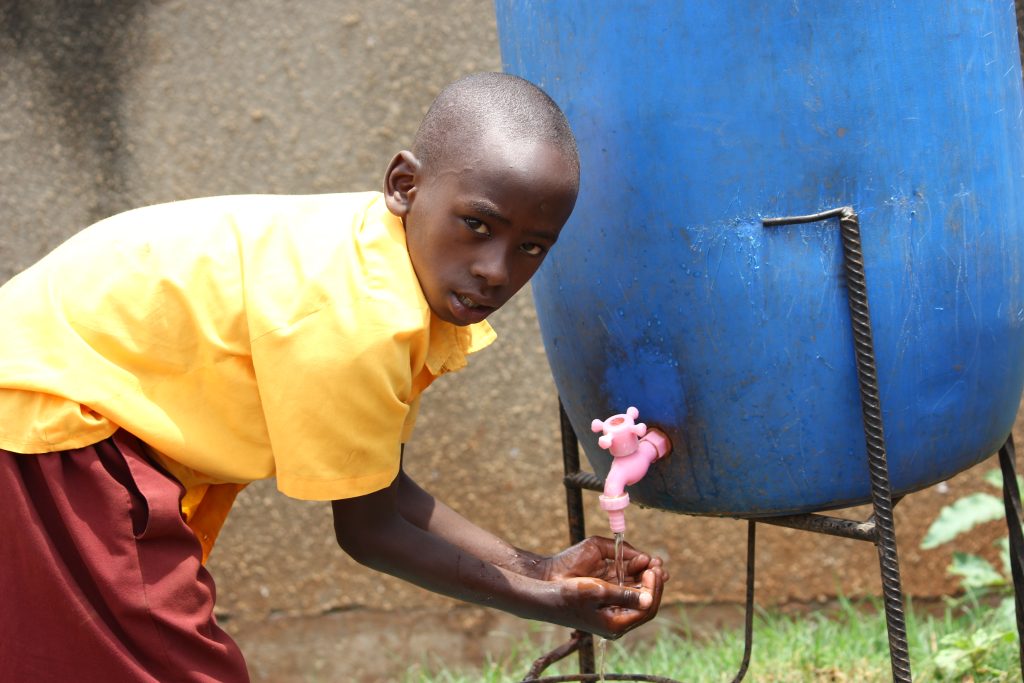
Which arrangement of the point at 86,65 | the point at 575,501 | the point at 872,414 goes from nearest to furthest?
the point at 872,414, the point at 575,501, the point at 86,65

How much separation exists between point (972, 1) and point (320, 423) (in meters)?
1.02

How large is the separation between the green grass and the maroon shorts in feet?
4.18

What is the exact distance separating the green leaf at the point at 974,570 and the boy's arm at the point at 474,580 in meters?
1.15

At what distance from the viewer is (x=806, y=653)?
8.30 ft

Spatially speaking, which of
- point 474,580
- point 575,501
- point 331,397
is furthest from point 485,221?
point 575,501

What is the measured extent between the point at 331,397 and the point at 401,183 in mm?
318

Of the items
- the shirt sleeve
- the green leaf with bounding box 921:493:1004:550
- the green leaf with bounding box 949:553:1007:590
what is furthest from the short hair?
the green leaf with bounding box 949:553:1007:590

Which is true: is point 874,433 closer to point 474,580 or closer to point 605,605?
point 605,605

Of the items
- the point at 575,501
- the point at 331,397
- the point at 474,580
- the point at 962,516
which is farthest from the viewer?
the point at 962,516

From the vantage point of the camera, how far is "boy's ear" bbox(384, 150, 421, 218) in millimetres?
1564

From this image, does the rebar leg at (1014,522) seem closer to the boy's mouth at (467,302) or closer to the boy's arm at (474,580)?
the boy's arm at (474,580)

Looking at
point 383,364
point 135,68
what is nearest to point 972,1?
point 383,364

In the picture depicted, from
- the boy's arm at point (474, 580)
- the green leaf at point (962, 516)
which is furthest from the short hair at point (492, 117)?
the green leaf at point (962, 516)

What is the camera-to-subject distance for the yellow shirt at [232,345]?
1.43 metres
